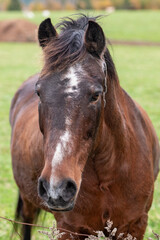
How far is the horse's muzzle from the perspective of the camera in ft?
7.39

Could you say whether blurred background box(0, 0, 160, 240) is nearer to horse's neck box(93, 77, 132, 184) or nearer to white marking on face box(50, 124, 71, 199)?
horse's neck box(93, 77, 132, 184)

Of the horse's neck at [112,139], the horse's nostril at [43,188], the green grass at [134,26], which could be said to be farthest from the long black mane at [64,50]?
the green grass at [134,26]

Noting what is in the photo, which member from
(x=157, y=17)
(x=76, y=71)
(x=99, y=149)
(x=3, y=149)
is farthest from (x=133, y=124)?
(x=157, y=17)

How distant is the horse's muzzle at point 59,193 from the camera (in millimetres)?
2254

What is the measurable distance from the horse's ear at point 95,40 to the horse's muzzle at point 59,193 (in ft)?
3.02

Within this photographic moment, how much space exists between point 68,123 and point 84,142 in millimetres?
189

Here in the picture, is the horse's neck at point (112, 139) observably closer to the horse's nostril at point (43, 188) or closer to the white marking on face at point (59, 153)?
the white marking on face at point (59, 153)

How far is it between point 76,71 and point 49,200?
0.81 meters

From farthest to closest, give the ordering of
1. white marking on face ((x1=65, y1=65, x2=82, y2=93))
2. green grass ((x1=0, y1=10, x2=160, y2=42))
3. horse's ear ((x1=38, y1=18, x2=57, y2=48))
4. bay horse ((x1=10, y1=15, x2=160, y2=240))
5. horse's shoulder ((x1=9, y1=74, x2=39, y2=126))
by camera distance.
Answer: green grass ((x1=0, y1=10, x2=160, y2=42)) < horse's shoulder ((x1=9, y1=74, x2=39, y2=126)) < horse's ear ((x1=38, y1=18, x2=57, y2=48)) < white marking on face ((x1=65, y1=65, x2=82, y2=93)) < bay horse ((x1=10, y1=15, x2=160, y2=240))

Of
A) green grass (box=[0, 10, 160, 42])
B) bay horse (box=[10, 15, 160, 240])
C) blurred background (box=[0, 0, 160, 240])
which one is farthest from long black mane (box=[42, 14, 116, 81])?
green grass (box=[0, 10, 160, 42])

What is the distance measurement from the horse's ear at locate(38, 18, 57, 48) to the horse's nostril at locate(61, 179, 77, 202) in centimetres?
111

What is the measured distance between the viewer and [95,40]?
9.02ft

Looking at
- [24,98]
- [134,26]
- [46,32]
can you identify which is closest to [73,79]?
[46,32]

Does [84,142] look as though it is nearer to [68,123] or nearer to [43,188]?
[68,123]
